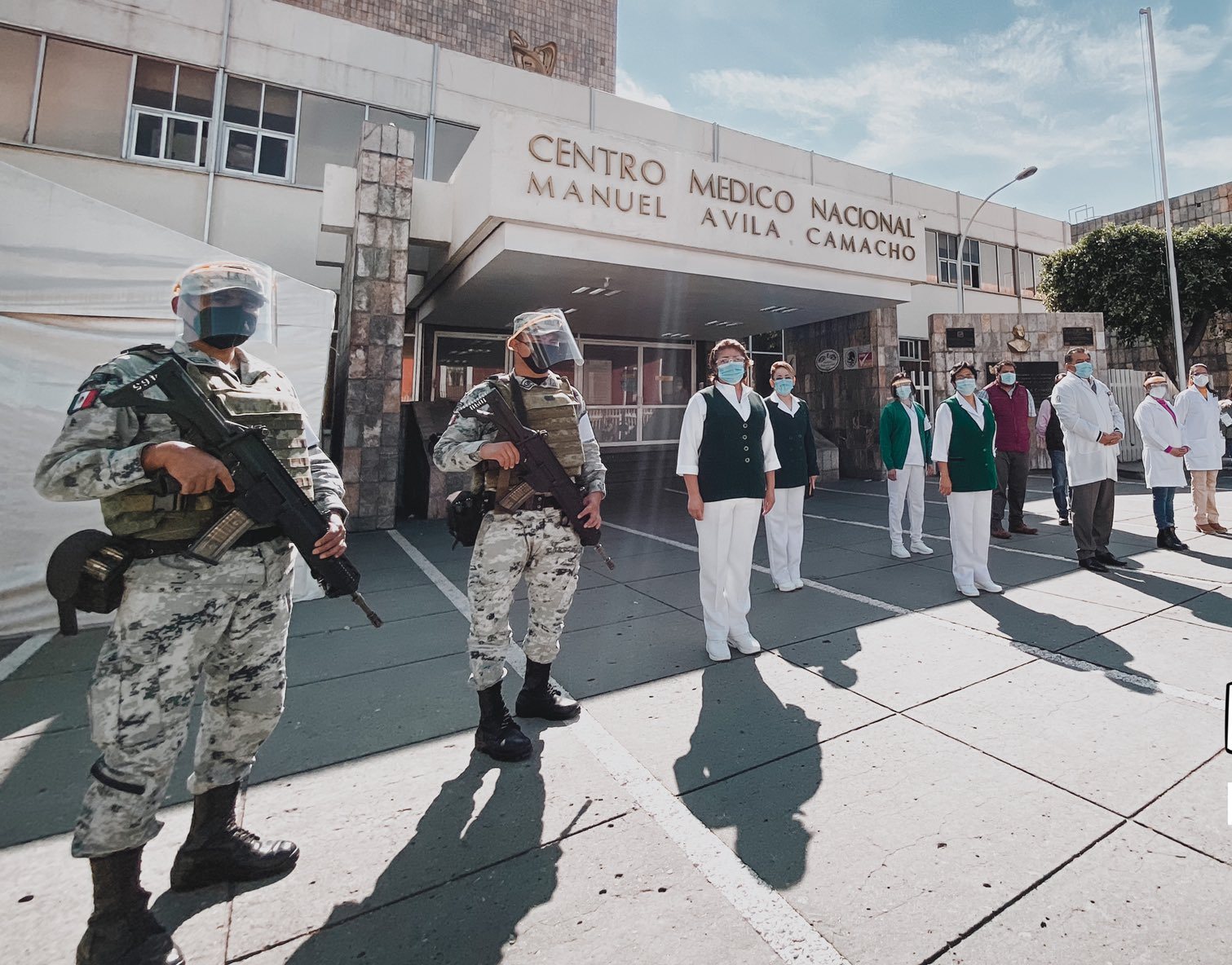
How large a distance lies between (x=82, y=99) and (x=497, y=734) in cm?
1479

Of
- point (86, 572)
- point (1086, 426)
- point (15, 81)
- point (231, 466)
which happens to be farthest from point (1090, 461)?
point (15, 81)

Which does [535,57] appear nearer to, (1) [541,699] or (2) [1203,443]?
(2) [1203,443]

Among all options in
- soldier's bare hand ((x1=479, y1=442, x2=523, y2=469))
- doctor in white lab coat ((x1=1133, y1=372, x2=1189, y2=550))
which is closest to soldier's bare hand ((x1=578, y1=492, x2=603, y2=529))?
→ soldier's bare hand ((x1=479, y1=442, x2=523, y2=469))

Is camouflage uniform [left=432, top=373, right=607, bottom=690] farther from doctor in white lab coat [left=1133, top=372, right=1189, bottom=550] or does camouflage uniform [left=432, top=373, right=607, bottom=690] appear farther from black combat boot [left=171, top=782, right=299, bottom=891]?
doctor in white lab coat [left=1133, top=372, right=1189, bottom=550]

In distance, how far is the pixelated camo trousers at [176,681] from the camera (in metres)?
1.62

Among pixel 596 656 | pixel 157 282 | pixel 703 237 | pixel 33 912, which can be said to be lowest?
pixel 33 912

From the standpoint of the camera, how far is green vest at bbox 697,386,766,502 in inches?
150

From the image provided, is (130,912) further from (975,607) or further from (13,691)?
(975,607)

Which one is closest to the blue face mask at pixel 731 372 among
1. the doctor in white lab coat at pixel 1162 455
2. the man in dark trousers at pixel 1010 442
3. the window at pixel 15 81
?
the man in dark trousers at pixel 1010 442

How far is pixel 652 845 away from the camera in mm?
2021

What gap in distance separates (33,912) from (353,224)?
9013 millimetres

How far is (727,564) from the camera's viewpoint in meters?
3.84

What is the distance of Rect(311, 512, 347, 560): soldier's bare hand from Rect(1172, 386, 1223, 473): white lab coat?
8.76 meters

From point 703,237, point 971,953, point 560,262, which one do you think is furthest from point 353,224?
point 971,953
